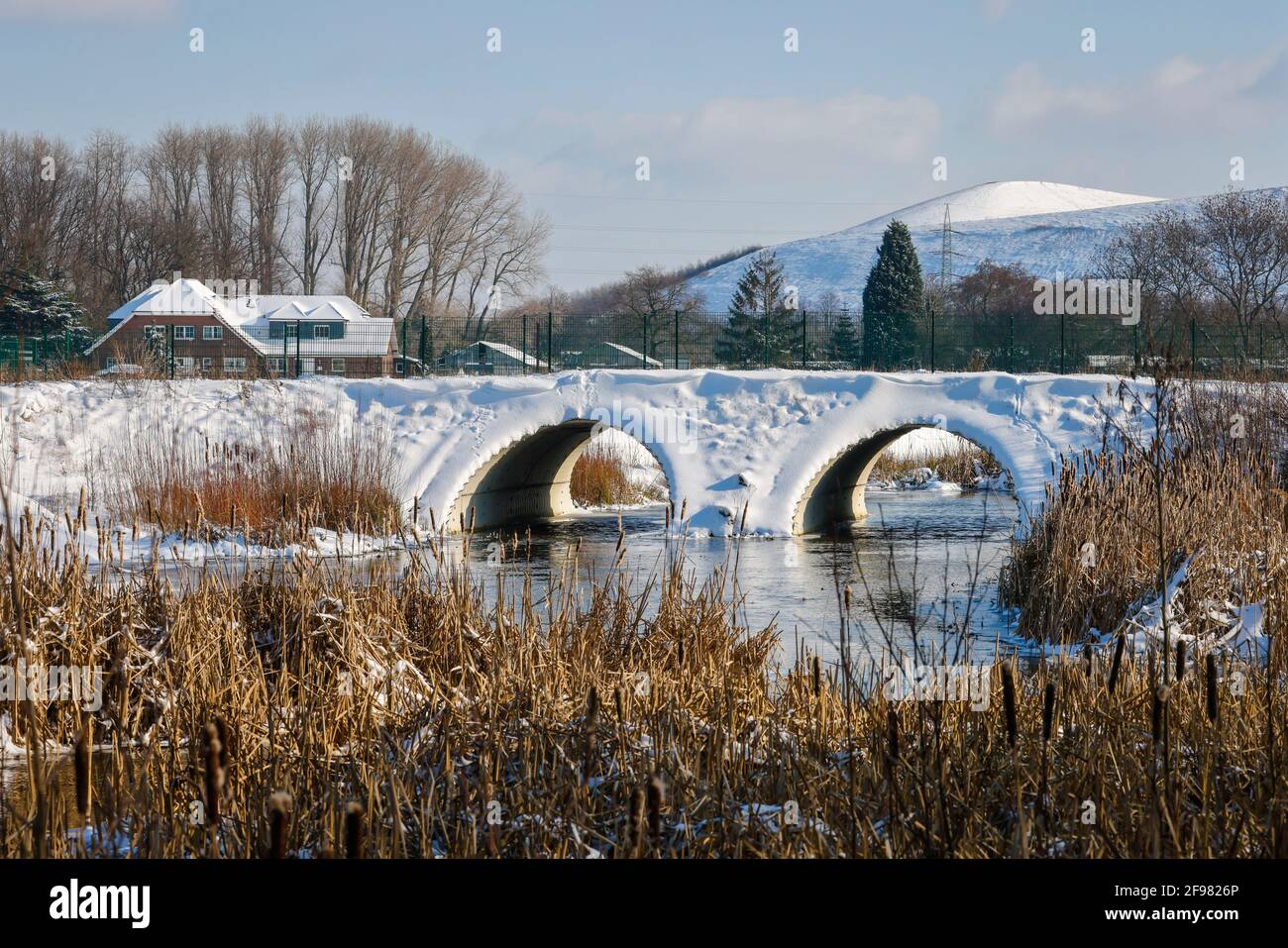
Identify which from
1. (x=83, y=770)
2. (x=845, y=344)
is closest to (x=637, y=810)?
(x=83, y=770)

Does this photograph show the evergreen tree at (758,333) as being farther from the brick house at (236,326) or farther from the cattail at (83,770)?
the cattail at (83,770)

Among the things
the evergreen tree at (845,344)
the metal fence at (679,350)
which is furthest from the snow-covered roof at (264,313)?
the evergreen tree at (845,344)

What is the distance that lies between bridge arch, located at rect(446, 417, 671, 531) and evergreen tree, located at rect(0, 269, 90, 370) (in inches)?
817

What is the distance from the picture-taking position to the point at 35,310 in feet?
116

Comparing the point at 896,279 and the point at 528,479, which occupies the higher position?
the point at 896,279

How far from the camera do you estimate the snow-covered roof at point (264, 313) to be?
1528 inches

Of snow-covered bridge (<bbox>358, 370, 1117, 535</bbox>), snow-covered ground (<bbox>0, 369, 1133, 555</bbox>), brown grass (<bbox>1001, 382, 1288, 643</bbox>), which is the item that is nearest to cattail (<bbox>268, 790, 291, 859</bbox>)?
brown grass (<bbox>1001, 382, 1288, 643</bbox>)

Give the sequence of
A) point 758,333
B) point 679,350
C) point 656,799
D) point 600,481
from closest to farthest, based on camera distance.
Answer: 1. point 656,799
2. point 600,481
3. point 679,350
4. point 758,333

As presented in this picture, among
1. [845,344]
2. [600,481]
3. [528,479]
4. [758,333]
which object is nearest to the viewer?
[528,479]

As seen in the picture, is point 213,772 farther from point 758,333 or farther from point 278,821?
point 758,333

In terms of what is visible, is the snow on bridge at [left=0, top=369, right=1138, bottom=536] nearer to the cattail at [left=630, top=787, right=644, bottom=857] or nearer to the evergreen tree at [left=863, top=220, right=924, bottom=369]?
the cattail at [left=630, top=787, right=644, bottom=857]

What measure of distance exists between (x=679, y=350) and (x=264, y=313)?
1826cm

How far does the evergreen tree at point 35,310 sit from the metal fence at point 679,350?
1.96m

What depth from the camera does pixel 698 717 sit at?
15.4 feet
